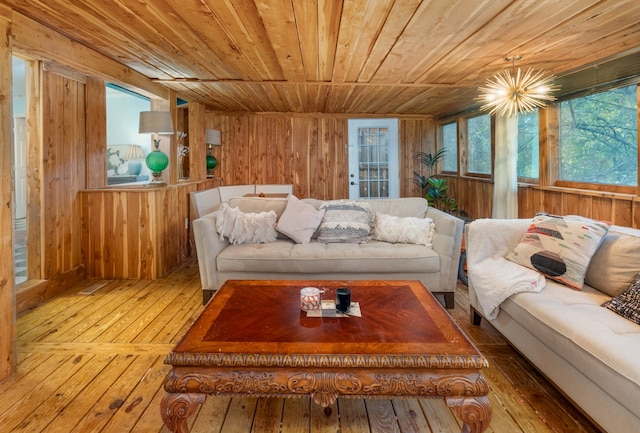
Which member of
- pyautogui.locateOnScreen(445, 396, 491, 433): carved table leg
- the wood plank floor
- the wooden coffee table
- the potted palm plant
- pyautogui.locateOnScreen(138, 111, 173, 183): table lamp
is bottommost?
the wood plank floor

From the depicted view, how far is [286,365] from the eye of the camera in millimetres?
1348

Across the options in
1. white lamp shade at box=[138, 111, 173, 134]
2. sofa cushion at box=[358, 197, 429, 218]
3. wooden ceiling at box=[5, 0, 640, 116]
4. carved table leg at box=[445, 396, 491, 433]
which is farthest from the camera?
white lamp shade at box=[138, 111, 173, 134]

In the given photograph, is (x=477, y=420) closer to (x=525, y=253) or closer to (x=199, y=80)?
(x=525, y=253)

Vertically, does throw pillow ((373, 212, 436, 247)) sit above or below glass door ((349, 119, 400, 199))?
below

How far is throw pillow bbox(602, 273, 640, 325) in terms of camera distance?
169 centimetres

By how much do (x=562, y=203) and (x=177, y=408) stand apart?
4008 mm

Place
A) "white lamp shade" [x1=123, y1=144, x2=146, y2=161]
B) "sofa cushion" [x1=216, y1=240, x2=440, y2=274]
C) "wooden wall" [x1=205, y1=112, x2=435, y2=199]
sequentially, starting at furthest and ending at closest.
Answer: "wooden wall" [x1=205, y1=112, x2=435, y2=199] < "white lamp shade" [x1=123, y1=144, x2=146, y2=161] < "sofa cushion" [x1=216, y1=240, x2=440, y2=274]

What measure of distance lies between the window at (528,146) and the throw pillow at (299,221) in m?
2.74

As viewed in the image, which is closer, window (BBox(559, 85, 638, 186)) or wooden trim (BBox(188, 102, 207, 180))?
window (BBox(559, 85, 638, 186))

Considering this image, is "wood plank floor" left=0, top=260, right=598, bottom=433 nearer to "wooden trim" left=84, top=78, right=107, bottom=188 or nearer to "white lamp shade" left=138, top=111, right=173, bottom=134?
"wooden trim" left=84, top=78, right=107, bottom=188

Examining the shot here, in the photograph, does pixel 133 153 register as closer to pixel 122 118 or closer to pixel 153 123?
pixel 122 118

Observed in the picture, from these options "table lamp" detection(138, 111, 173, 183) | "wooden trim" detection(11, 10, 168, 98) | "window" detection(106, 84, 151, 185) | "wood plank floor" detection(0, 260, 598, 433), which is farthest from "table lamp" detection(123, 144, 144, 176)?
"wood plank floor" detection(0, 260, 598, 433)

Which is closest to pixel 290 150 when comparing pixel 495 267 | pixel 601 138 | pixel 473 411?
pixel 601 138

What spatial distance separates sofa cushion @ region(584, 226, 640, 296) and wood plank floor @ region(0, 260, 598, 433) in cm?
63
